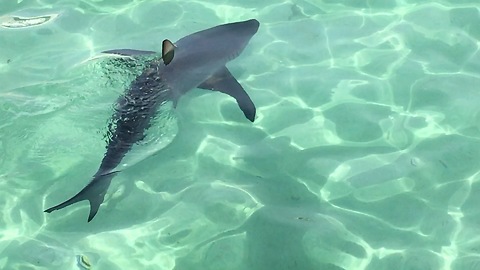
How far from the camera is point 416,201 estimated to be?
173 inches

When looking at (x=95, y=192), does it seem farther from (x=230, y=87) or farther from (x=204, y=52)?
(x=204, y=52)

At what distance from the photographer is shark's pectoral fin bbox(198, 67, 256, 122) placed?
193 inches

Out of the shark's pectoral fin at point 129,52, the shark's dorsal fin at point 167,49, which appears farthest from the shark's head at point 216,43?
the shark's dorsal fin at point 167,49

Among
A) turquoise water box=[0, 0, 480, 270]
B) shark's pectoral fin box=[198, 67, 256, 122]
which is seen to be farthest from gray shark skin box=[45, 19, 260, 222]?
turquoise water box=[0, 0, 480, 270]

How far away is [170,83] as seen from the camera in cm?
489

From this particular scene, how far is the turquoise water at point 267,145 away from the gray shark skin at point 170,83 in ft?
0.43

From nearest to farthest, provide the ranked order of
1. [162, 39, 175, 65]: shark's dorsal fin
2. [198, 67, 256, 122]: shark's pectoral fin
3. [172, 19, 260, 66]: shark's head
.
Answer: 1. [162, 39, 175, 65]: shark's dorsal fin
2. [198, 67, 256, 122]: shark's pectoral fin
3. [172, 19, 260, 66]: shark's head

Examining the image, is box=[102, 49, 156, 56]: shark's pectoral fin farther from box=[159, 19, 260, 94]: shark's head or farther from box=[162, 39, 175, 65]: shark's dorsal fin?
box=[162, 39, 175, 65]: shark's dorsal fin

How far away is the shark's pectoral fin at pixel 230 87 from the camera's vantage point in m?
4.91

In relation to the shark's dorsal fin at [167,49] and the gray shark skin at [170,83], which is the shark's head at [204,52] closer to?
the gray shark skin at [170,83]

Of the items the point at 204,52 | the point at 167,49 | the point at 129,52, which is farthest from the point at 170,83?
the point at 129,52

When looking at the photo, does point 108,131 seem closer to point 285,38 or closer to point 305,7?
point 285,38

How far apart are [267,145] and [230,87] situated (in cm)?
59

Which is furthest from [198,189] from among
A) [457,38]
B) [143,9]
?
[457,38]
